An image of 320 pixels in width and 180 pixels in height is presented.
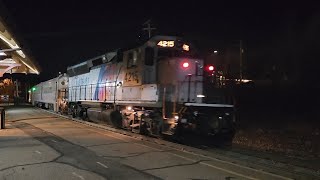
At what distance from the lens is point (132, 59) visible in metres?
16.7

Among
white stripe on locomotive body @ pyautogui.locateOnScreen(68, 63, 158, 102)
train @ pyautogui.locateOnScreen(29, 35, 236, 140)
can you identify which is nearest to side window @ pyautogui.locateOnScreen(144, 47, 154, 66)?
train @ pyautogui.locateOnScreen(29, 35, 236, 140)

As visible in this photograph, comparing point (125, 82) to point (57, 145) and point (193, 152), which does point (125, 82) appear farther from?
point (193, 152)

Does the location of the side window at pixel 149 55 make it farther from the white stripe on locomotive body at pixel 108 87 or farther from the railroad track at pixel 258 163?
the railroad track at pixel 258 163

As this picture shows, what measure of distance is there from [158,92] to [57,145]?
4027mm

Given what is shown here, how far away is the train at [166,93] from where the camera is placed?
1368 centimetres

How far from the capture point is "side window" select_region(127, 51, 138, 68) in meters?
16.2

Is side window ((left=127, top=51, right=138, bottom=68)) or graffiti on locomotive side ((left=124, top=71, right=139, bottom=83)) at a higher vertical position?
side window ((left=127, top=51, right=138, bottom=68))

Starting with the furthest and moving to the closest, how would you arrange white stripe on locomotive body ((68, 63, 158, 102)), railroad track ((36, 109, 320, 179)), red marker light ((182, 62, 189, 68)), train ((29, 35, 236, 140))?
1. white stripe on locomotive body ((68, 63, 158, 102))
2. red marker light ((182, 62, 189, 68))
3. train ((29, 35, 236, 140))
4. railroad track ((36, 109, 320, 179))

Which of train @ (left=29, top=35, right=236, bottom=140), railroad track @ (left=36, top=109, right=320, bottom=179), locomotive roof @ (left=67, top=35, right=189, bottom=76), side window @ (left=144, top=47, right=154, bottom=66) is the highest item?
locomotive roof @ (left=67, top=35, right=189, bottom=76)

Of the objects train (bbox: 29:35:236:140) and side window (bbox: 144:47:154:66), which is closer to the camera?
train (bbox: 29:35:236:140)

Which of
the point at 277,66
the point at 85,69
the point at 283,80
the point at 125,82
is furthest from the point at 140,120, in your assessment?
the point at 277,66

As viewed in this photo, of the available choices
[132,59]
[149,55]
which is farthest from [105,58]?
[149,55]

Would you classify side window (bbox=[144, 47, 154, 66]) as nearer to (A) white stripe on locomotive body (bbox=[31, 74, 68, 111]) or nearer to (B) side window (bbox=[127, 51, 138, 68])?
(B) side window (bbox=[127, 51, 138, 68])

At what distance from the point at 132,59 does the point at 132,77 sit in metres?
0.77
